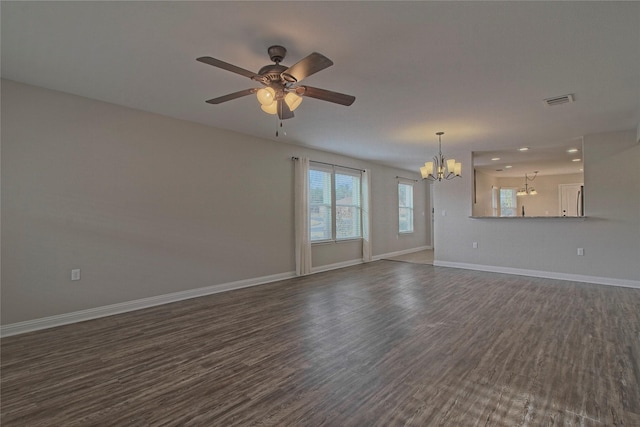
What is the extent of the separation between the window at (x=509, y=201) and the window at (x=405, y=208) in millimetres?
4303

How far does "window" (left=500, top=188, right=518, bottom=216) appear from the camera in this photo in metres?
11.3

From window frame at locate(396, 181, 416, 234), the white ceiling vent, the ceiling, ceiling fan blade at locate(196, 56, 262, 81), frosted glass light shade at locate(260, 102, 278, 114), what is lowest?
window frame at locate(396, 181, 416, 234)

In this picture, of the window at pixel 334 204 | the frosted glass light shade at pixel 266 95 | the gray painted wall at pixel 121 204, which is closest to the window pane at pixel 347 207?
the window at pixel 334 204

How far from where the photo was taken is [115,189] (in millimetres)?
3816

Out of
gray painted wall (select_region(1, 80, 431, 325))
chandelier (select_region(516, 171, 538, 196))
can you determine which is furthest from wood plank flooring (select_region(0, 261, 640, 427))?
chandelier (select_region(516, 171, 538, 196))

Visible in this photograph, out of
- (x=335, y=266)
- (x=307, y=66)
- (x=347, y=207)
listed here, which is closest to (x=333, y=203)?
(x=347, y=207)

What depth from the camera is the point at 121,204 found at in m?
3.86

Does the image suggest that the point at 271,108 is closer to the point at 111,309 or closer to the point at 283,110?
the point at 283,110

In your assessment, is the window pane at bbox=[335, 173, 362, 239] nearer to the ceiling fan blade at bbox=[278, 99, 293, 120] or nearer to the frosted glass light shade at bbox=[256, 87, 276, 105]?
the ceiling fan blade at bbox=[278, 99, 293, 120]

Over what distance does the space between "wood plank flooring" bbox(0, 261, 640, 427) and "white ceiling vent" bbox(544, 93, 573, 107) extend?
255 centimetres

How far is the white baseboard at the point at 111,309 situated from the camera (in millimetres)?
3179

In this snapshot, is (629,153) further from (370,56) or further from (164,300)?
(164,300)

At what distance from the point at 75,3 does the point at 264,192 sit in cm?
367

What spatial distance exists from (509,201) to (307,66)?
11678 millimetres
